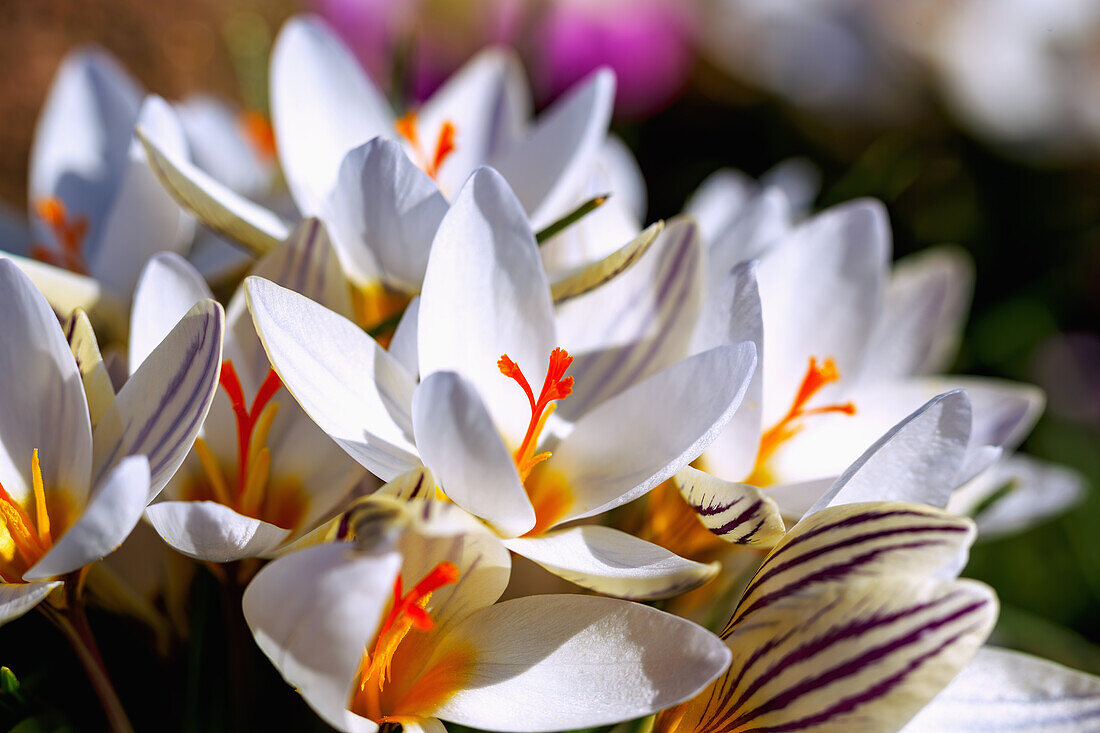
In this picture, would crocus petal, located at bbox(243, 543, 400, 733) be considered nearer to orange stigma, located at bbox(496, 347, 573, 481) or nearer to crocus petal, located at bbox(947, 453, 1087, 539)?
orange stigma, located at bbox(496, 347, 573, 481)

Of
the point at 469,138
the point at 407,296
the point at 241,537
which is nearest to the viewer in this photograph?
the point at 241,537

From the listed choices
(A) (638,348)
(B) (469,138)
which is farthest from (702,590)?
(B) (469,138)

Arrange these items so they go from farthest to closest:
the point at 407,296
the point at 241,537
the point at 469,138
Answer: the point at 469,138, the point at 407,296, the point at 241,537

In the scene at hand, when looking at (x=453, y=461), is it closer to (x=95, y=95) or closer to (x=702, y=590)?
(x=702, y=590)

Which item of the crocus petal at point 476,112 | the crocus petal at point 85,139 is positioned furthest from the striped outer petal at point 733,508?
the crocus petal at point 85,139

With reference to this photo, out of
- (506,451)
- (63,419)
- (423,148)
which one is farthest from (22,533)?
(423,148)

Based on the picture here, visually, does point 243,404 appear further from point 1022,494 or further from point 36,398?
point 1022,494

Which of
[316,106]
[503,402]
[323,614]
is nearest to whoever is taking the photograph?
[323,614]

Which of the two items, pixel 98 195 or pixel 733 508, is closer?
pixel 733 508
